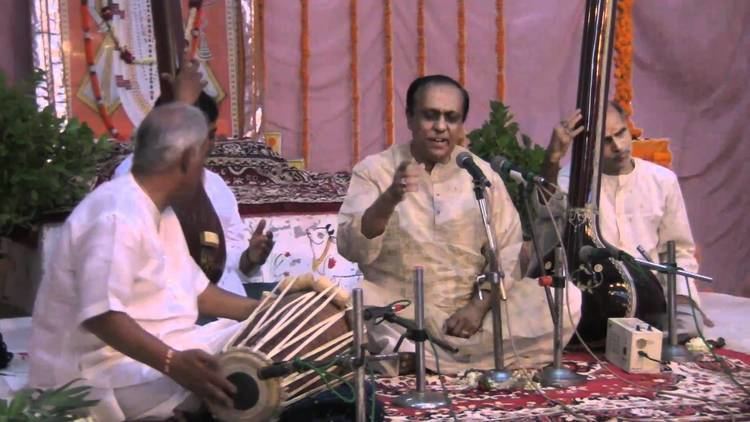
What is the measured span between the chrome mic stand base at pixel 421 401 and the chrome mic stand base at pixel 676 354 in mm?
1191

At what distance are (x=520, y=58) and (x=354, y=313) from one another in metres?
4.75

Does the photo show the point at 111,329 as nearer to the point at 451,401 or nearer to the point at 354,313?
the point at 354,313

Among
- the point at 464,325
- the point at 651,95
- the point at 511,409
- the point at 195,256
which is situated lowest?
the point at 511,409

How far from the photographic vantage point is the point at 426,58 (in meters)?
6.57

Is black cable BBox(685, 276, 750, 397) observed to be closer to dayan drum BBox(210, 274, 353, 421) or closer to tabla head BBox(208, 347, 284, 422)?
dayan drum BBox(210, 274, 353, 421)

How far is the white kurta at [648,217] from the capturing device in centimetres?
450

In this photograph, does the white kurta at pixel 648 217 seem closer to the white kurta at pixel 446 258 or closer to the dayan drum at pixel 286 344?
the white kurta at pixel 446 258

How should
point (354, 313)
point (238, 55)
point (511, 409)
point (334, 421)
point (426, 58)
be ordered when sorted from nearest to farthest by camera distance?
point (354, 313), point (334, 421), point (511, 409), point (238, 55), point (426, 58)

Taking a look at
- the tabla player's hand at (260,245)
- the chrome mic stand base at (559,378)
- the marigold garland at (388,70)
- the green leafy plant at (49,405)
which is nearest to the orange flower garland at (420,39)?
the marigold garland at (388,70)

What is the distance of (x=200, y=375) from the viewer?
242 centimetres

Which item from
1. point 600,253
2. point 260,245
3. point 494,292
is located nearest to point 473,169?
point 494,292

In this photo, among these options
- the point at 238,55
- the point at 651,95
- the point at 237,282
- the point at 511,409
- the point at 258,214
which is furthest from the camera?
the point at 651,95

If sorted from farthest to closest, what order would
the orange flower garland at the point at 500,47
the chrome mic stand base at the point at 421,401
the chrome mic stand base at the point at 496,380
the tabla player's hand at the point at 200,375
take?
the orange flower garland at the point at 500,47
the chrome mic stand base at the point at 496,380
the chrome mic stand base at the point at 421,401
the tabla player's hand at the point at 200,375

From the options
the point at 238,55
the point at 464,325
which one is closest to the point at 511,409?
the point at 464,325
